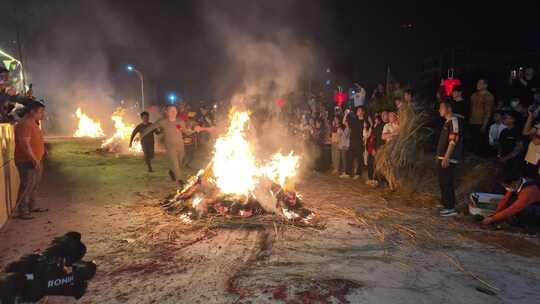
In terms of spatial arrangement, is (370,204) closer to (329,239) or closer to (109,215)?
(329,239)

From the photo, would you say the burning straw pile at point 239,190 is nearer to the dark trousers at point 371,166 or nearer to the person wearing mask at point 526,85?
the dark trousers at point 371,166

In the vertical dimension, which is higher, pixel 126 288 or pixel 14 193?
pixel 14 193

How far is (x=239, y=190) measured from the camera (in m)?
7.20

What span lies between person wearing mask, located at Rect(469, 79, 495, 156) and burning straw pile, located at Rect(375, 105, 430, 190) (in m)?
1.06

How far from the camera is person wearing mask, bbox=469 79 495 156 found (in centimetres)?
852

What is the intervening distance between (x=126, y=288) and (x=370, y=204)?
518cm

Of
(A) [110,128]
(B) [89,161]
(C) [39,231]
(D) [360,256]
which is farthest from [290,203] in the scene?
(A) [110,128]

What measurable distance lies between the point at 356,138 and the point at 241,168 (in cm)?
420

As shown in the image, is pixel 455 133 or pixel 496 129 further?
pixel 496 129

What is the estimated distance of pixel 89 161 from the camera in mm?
14648

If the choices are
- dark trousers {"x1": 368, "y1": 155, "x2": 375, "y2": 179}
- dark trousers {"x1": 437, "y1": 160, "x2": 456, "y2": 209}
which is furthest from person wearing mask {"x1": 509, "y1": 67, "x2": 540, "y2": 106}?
dark trousers {"x1": 368, "y1": 155, "x2": 375, "y2": 179}

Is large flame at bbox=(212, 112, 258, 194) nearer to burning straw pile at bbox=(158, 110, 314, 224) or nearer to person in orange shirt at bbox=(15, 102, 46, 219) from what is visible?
burning straw pile at bbox=(158, 110, 314, 224)

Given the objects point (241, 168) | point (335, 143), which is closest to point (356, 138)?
point (335, 143)

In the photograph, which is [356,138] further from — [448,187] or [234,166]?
[234,166]
